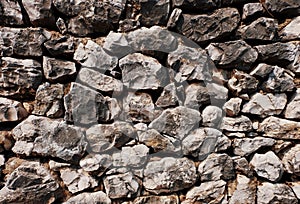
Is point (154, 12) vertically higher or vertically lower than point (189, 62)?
higher

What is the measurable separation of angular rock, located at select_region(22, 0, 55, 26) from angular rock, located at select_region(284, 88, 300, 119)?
1.41m

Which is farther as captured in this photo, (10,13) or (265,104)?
(265,104)

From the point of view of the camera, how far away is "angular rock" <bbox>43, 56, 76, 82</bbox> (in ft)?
5.13

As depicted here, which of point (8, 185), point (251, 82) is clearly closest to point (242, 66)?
point (251, 82)

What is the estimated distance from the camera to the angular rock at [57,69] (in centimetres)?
156

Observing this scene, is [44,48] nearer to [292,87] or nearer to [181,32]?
[181,32]

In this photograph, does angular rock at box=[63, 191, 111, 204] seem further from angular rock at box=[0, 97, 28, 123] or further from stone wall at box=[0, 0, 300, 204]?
angular rock at box=[0, 97, 28, 123]

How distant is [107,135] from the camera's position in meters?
1.61

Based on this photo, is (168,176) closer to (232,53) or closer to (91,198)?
(91,198)

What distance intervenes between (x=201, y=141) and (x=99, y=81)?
0.65 meters

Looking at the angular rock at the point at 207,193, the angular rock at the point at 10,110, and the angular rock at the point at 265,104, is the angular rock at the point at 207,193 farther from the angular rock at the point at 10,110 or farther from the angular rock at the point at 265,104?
the angular rock at the point at 10,110

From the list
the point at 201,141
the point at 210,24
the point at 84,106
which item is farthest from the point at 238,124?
the point at 84,106

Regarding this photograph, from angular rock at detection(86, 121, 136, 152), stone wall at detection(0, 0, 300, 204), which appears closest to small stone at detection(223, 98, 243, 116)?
stone wall at detection(0, 0, 300, 204)

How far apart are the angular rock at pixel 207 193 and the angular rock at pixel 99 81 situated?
27.9 inches
